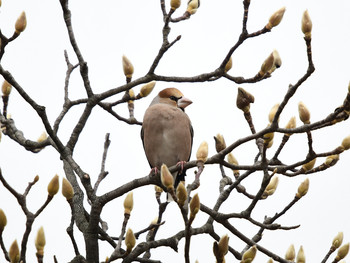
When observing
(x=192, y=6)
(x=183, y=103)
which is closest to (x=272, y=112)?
(x=192, y=6)

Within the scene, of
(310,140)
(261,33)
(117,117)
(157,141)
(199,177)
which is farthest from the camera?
(157,141)

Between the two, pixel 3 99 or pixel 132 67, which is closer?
pixel 132 67

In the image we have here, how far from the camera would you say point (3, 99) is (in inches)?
204

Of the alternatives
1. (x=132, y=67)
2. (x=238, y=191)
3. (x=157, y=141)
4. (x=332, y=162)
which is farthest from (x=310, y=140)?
(x=157, y=141)

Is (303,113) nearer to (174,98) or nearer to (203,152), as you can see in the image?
(203,152)

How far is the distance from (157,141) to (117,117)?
1918 mm

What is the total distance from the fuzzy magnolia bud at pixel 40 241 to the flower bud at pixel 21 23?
1.61 m

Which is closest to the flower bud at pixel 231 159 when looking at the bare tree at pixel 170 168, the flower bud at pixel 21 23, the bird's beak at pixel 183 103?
the bare tree at pixel 170 168

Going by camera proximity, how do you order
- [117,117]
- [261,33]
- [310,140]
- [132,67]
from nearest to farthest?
[310,140] → [261,33] → [132,67] → [117,117]

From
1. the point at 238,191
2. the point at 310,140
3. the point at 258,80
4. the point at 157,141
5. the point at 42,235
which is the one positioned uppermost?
the point at 157,141

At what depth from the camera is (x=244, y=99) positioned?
4125mm

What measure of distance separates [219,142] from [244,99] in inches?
16.1

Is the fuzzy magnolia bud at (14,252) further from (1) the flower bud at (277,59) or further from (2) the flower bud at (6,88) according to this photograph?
(1) the flower bud at (277,59)

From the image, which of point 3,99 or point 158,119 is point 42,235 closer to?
point 3,99
